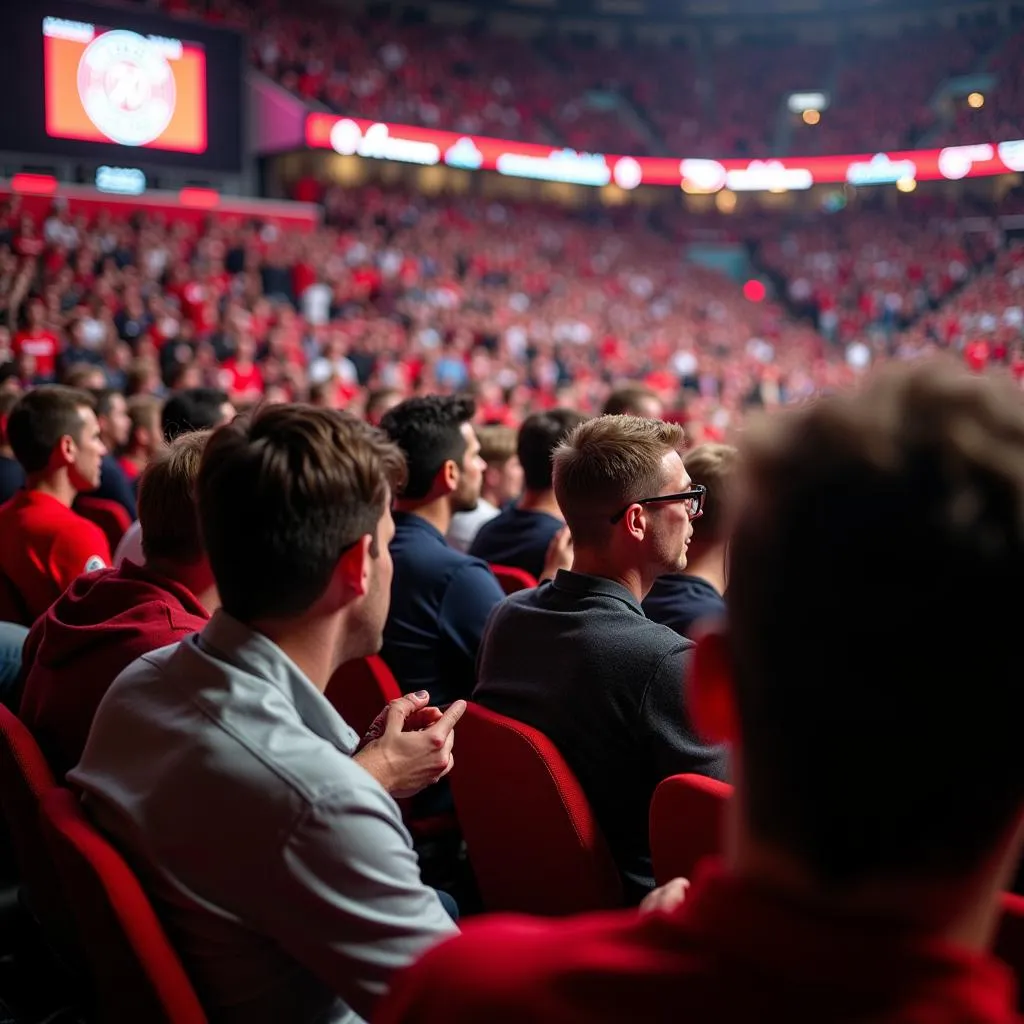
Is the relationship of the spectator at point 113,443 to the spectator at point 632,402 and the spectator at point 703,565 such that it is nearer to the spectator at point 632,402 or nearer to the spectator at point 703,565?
the spectator at point 632,402

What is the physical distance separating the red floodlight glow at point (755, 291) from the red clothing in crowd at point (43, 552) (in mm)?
25678

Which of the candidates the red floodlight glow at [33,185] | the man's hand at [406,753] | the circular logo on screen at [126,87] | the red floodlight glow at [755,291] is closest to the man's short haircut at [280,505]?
the man's hand at [406,753]

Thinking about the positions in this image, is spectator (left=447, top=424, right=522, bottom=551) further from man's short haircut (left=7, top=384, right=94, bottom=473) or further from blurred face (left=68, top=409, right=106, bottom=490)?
man's short haircut (left=7, top=384, right=94, bottom=473)

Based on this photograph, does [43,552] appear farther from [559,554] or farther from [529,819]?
[529,819]

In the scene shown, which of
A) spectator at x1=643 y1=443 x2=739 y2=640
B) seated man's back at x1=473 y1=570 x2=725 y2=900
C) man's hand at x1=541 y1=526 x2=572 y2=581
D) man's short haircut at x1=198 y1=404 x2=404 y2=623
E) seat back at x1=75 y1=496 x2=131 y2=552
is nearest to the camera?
man's short haircut at x1=198 y1=404 x2=404 y2=623

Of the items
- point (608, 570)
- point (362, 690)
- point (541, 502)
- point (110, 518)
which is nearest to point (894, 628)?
point (608, 570)

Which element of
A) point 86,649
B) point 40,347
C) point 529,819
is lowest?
point 529,819

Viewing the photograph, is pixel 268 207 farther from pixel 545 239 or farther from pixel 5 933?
pixel 5 933

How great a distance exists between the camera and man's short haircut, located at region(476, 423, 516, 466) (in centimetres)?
523

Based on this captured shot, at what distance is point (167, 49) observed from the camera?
50.5 ft

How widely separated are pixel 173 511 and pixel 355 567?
870 mm

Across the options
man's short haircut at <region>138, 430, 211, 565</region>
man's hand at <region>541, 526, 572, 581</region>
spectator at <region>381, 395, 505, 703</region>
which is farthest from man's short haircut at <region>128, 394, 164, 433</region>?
man's short haircut at <region>138, 430, 211, 565</region>

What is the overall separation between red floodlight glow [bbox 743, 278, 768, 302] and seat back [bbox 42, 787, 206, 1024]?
27.6 meters

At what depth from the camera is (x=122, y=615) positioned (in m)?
2.04
